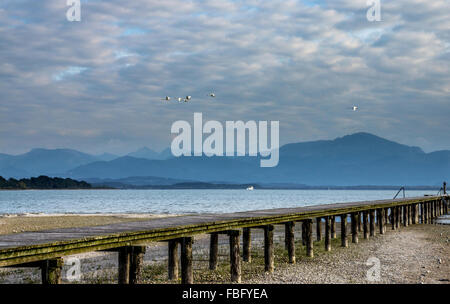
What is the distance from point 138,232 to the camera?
540 inches

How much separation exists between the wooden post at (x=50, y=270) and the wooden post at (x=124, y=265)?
88.2 inches

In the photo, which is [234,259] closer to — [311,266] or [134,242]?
[134,242]

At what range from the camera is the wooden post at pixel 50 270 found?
11305 millimetres

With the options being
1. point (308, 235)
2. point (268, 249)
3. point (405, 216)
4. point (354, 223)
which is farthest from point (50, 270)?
point (405, 216)

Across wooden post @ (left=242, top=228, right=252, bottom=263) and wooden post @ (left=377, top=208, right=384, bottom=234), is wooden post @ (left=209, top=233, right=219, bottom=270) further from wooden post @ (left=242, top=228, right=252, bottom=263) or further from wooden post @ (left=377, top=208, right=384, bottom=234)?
wooden post @ (left=377, top=208, right=384, bottom=234)

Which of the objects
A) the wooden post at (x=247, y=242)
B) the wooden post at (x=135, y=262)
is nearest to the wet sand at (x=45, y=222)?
the wooden post at (x=247, y=242)

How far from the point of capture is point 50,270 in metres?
11.4

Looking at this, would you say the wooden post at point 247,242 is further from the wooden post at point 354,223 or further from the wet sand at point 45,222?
the wet sand at point 45,222

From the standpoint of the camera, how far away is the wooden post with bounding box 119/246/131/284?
1340 centimetres
